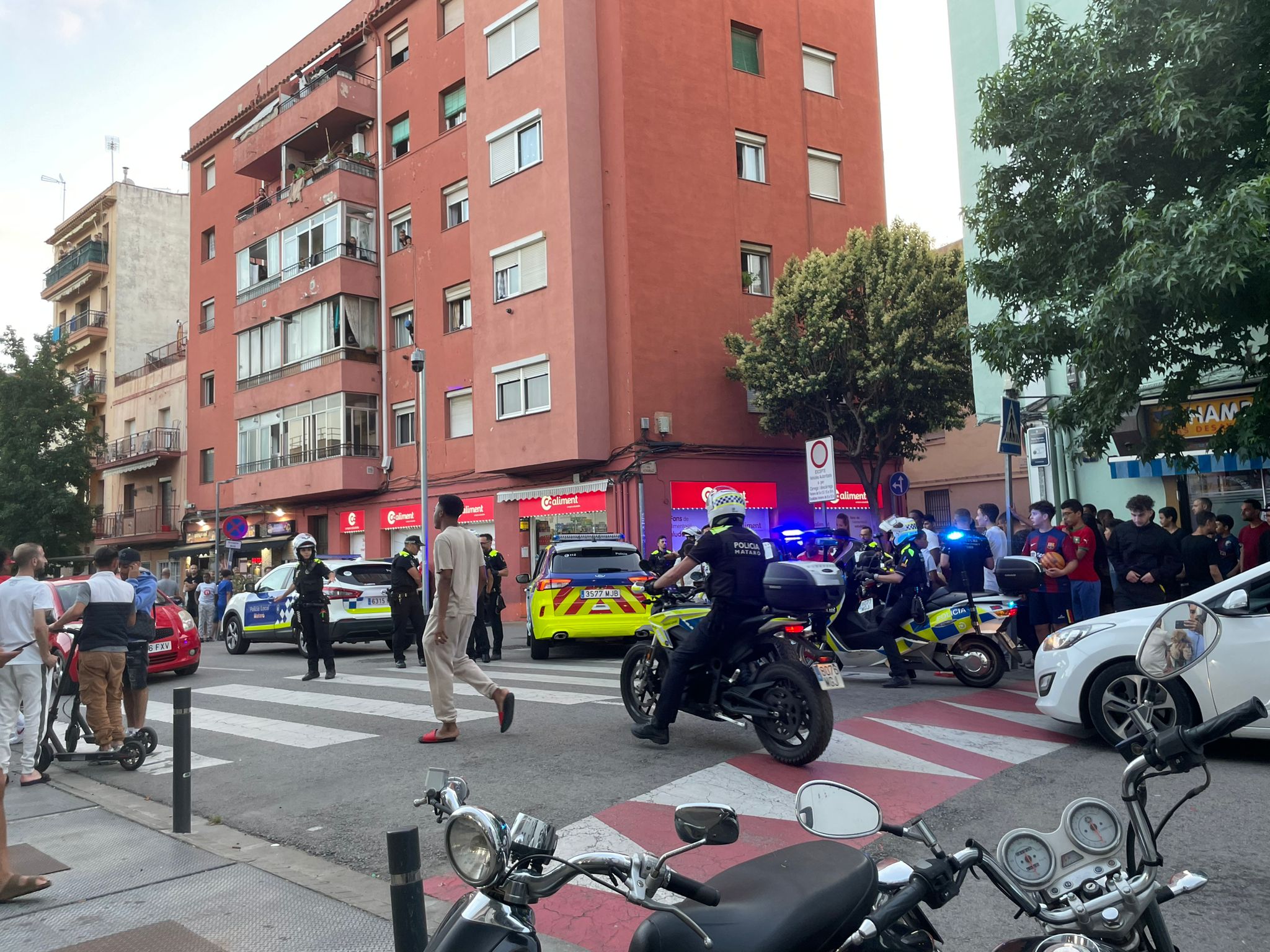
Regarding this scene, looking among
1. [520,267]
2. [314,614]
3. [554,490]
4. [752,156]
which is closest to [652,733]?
[314,614]

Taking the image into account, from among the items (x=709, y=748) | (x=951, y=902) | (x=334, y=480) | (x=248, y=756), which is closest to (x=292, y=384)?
(x=334, y=480)

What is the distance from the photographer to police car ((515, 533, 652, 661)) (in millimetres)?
14070

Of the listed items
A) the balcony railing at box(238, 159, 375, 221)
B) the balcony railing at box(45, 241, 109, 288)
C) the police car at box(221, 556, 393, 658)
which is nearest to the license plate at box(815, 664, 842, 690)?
the police car at box(221, 556, 393, 658)

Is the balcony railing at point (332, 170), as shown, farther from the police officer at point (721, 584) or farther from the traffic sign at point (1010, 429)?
the police officer at point (721, 584)

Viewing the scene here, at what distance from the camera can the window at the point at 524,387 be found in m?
23.2

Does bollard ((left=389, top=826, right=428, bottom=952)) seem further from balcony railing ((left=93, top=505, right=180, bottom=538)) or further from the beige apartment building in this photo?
the beige apartment building

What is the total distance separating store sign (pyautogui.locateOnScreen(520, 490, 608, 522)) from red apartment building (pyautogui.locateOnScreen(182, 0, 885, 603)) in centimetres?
7

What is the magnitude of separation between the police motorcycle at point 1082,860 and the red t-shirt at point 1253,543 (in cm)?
1056

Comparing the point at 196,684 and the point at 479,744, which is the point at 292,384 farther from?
the point at 479,744

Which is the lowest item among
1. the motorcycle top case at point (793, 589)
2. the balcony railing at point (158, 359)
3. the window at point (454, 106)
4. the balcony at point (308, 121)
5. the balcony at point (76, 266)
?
the motorcycle top case at point (793, 589)

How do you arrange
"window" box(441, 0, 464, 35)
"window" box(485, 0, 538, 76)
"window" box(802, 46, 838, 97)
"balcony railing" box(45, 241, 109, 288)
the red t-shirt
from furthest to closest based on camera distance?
1. "balcony railing" box(45, 241, 109, 288)
2. "window" box(441, 0, 464, 35)
3. "window" box(802, 46, 838, 97)
4. "window" box(485, 0, 538, 76)
5. the red t-shirt

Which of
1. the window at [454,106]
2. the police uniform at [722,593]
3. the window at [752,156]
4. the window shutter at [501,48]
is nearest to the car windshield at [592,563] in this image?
the police uniform at [722,593]

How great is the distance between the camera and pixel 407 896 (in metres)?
2.80

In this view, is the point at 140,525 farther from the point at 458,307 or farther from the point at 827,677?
the point at 827,677
